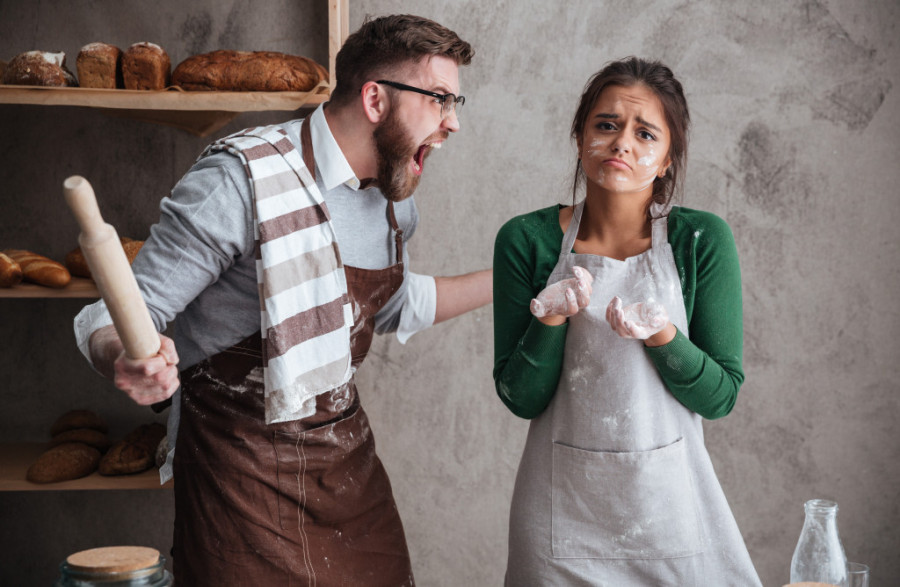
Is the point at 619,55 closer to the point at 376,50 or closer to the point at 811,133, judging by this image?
the point at 811,133

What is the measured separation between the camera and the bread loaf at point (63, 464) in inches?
77.7

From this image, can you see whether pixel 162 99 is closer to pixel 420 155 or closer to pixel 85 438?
pixel 420 155

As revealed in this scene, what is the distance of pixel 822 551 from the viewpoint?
3.31 ft

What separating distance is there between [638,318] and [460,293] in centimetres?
83

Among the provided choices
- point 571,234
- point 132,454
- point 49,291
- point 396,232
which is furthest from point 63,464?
point 571,234

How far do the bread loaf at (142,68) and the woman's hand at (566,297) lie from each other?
4.13 feet

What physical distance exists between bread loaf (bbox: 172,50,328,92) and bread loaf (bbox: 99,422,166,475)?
0.96 m

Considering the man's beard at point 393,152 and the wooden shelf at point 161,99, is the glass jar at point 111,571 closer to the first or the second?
the man's beard at point 393,152

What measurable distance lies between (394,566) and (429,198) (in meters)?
1.09

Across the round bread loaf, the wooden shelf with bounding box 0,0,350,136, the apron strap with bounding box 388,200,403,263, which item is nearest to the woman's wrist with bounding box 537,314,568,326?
the apron strap with bounding box 388,200,403,263

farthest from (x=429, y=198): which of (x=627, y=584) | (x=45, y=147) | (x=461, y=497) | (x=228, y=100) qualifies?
(x=627, y=584)

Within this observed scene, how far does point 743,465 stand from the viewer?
238cm

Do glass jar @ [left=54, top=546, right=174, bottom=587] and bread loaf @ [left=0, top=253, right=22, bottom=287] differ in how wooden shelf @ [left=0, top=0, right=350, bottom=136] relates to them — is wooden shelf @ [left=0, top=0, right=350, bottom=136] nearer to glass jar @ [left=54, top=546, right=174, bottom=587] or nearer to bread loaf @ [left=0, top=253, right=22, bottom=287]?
bread loaf @ [left=0, top=253, right=22, bottom=287]

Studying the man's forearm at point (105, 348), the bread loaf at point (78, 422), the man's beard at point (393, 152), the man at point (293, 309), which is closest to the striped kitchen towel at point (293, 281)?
the man at point (293, 309)
